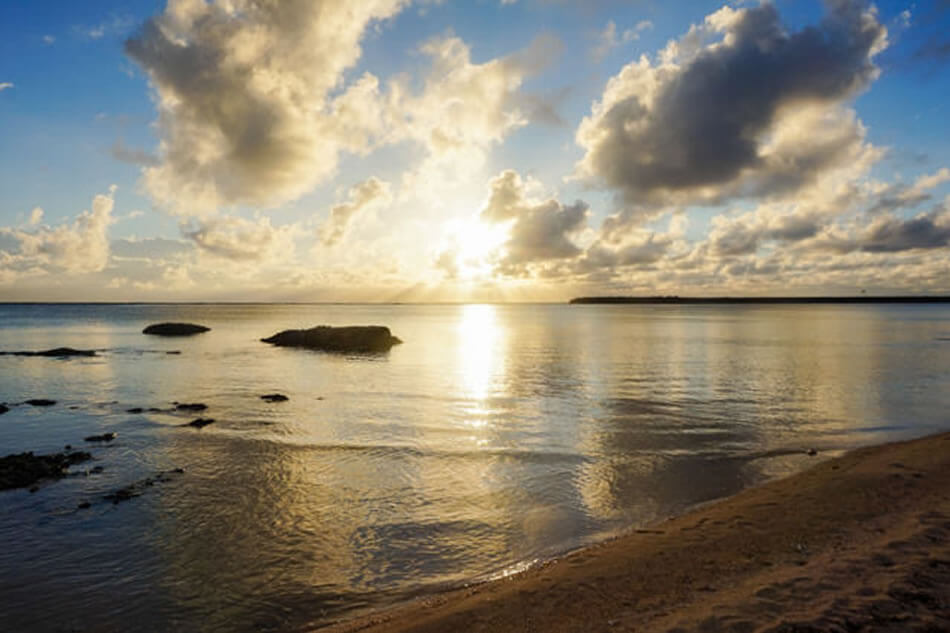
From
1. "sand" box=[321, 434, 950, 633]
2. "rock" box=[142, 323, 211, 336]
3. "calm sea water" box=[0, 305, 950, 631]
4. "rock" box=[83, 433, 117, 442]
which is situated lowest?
"calm sea water" box=[0, 305, 950, 631]

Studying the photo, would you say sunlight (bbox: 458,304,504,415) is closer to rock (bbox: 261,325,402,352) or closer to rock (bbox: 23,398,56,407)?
rock (bbox: 261,325,402,352)

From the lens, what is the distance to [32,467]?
18656 mm

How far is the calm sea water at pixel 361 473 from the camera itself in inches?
444

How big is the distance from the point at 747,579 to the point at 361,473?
520 inches

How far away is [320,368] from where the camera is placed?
50938mm

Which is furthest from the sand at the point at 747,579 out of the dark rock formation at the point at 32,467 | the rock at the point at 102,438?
the rock at the point at 102,438

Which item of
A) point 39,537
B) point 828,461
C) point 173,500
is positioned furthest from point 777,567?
point 39,537

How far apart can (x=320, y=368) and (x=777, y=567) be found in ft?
151

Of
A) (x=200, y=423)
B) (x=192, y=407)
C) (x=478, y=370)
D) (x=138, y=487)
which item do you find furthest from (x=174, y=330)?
(x=138, y=487)

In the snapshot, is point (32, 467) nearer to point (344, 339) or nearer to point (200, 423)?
point (200, 423)

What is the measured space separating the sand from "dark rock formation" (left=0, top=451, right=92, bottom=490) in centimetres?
1493

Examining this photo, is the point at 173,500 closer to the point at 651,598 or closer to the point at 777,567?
the point at 651,598

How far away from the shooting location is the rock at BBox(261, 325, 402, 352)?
73.6 meters

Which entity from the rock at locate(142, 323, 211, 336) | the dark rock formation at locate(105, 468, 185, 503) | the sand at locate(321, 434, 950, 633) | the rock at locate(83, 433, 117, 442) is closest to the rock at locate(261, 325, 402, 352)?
the rock at locate(142, 323, 211, 336)
